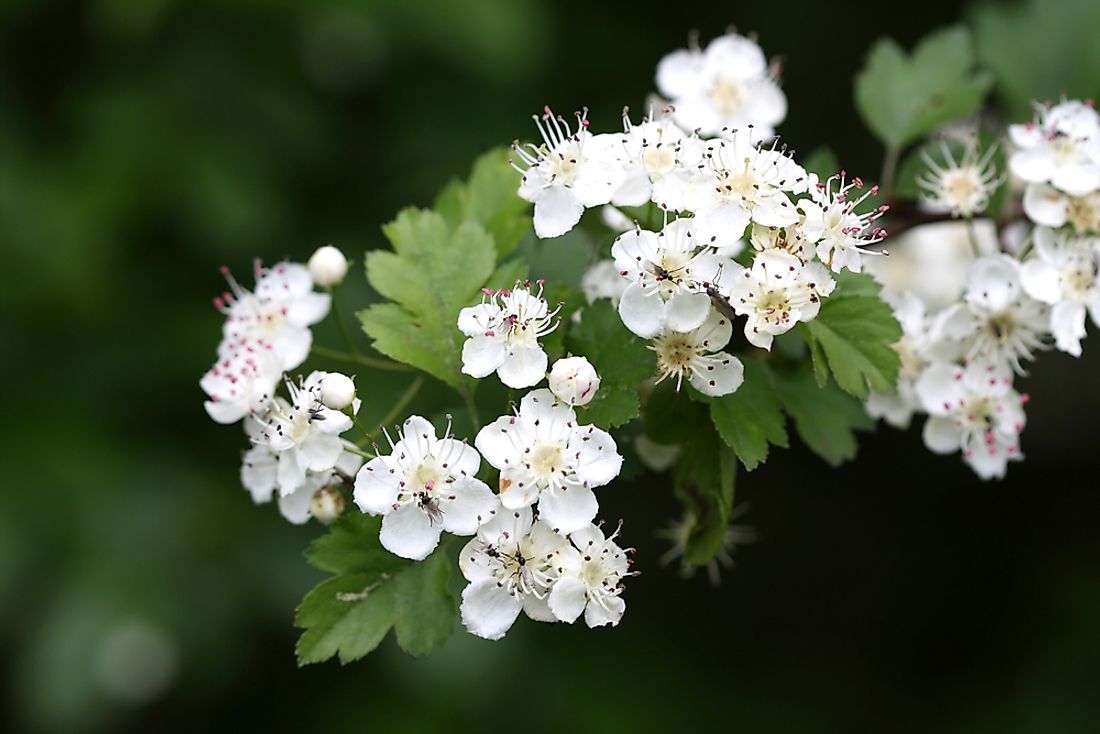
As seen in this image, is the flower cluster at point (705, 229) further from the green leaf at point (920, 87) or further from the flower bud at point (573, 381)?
the green leaf at point (920, 87)

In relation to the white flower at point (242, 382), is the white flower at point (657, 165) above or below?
above

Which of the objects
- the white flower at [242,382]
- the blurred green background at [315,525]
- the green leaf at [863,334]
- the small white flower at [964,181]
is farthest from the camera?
the blurred green background at [315,525]

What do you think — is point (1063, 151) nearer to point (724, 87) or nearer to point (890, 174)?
point (890, 174)

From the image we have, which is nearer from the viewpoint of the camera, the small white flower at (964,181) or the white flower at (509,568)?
the white flower at (509,568)

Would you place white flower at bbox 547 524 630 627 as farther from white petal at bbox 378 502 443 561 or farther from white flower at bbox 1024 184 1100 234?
white flower at bbox 1024 184 1100 234

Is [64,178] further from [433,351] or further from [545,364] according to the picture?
[545,364]

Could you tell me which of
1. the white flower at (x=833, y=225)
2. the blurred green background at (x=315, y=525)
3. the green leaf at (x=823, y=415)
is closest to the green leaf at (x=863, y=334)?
→ the white flower at (x=833, y=225)
